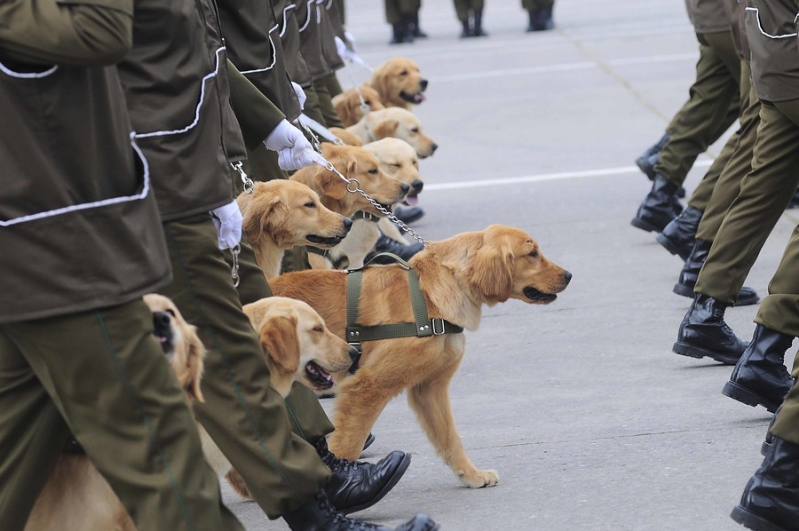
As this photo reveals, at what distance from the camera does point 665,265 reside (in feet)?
26.2

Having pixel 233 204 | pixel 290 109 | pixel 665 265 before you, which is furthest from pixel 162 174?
pixel 665 265

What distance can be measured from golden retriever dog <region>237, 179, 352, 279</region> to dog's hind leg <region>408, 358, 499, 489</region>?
37.4 inches

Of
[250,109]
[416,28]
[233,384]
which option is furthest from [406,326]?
[416,28]

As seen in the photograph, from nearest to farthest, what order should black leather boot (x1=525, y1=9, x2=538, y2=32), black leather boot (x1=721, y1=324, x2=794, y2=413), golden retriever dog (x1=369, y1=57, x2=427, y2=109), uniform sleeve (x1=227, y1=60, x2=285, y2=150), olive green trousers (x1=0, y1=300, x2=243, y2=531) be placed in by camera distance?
olive green trousers (x1=0, y1=300, x2=243, y2=531) < uniform sleeve (x1=227, y1=60, x2=285, y2=150) < black leather boot (x1=721, y1=324, x2=794, y2=413) < golden retriever dog (x1=369, y1=57, x2=427, y2=109) < black leather boot (x1=525, y1=9, x2=538, y2=32)

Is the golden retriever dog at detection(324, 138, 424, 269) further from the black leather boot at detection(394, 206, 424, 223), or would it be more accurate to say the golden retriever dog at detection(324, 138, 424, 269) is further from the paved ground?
the black leather boot at detection(394, 206, 424, 223)

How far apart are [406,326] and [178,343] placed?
1771 mm

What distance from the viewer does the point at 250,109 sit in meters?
4.53

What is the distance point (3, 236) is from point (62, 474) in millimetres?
727

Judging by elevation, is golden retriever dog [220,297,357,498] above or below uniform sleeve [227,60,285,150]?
below

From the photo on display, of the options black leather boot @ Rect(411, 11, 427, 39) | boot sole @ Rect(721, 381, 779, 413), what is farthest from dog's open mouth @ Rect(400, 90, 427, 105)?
black leather boot @ Rect(411, 11, 427, 39)

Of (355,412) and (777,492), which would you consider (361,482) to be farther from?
(777,492)

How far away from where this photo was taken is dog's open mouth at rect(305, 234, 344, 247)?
221 inches

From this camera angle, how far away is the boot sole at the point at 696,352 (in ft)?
19.0

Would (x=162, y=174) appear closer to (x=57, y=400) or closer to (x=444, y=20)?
(x=57, y=400)
